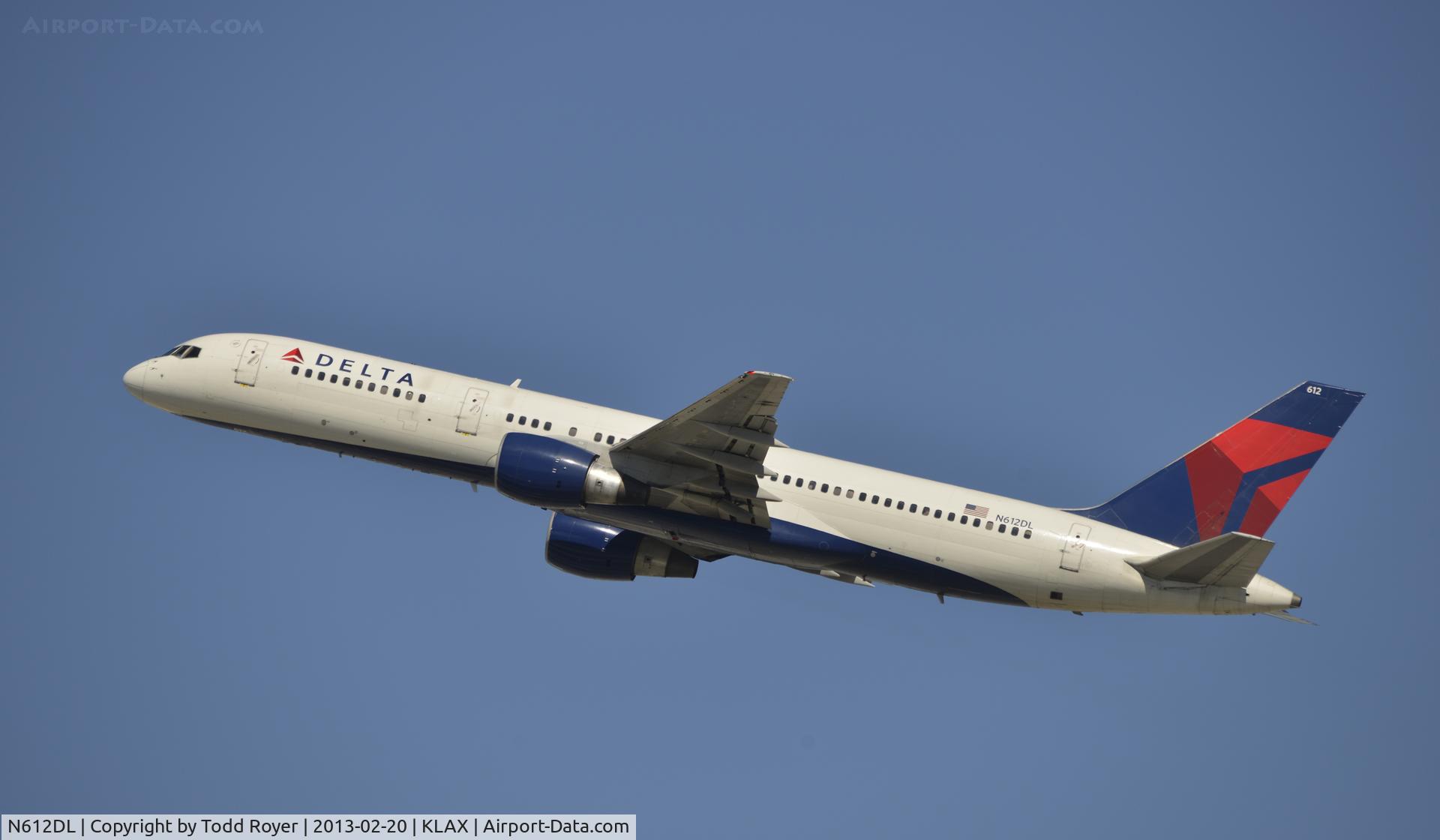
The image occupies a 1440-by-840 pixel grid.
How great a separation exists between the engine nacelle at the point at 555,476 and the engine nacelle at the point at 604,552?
17.9 ft

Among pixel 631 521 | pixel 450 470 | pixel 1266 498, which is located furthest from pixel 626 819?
pixel 1266 498

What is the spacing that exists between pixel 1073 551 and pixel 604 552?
55.1 ft

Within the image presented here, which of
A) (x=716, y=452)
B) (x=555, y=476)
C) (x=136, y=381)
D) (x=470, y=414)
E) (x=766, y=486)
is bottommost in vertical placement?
(x=555, y=476)

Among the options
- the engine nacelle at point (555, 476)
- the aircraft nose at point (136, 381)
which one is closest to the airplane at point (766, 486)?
the engine nacelle at point (555, 476)

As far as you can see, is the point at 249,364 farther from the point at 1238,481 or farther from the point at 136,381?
the point at 1238,481

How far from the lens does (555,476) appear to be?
146 ft

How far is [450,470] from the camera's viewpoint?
158 ft

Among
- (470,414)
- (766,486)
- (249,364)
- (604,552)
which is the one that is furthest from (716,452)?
(249,364)

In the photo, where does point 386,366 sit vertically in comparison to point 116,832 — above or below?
above

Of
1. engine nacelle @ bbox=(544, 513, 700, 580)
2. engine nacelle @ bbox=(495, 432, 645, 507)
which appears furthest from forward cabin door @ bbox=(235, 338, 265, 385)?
engine nacelle @ bbox=(544, 513, 700, 580)

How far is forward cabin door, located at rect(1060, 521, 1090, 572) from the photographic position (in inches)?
1774

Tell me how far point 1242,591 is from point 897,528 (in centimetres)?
1111

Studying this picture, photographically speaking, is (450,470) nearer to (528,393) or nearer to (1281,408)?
(528,393)

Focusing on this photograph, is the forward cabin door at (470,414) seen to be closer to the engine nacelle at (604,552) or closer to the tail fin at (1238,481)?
the engine nacelle at (604,552)
